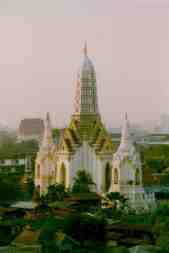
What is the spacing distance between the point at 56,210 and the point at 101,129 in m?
4.30

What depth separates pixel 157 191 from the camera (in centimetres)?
1981

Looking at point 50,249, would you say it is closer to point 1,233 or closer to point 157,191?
point 1,233

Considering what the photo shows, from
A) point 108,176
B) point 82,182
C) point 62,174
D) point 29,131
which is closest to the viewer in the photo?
point 82,182

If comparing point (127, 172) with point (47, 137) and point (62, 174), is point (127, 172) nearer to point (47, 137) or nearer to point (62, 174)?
point (62, 174)

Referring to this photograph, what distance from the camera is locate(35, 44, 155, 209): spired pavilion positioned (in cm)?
1805

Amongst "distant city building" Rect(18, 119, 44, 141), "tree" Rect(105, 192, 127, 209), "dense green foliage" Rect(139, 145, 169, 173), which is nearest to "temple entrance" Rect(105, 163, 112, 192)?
"tree" Rect(105, 192, 127, 209)

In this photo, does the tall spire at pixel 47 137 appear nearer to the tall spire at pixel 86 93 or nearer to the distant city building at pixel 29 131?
the tall spire at pixel 86 93

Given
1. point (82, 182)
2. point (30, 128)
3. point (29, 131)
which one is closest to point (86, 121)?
point (82, 182)

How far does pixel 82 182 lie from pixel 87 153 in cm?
90

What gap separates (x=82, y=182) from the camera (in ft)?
60.7

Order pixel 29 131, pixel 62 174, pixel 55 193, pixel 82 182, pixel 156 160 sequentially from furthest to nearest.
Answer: pixel 29 131 < pixel 156 160 < pixel 62 174 < pixel 82 182 < pixel 55 193

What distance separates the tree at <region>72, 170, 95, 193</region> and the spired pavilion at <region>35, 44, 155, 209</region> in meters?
0.17

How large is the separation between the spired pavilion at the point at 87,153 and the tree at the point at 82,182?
0.17 metres

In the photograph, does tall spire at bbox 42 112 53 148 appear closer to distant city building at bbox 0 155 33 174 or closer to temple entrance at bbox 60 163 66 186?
temple entrance at bbox 60 163 66 186
